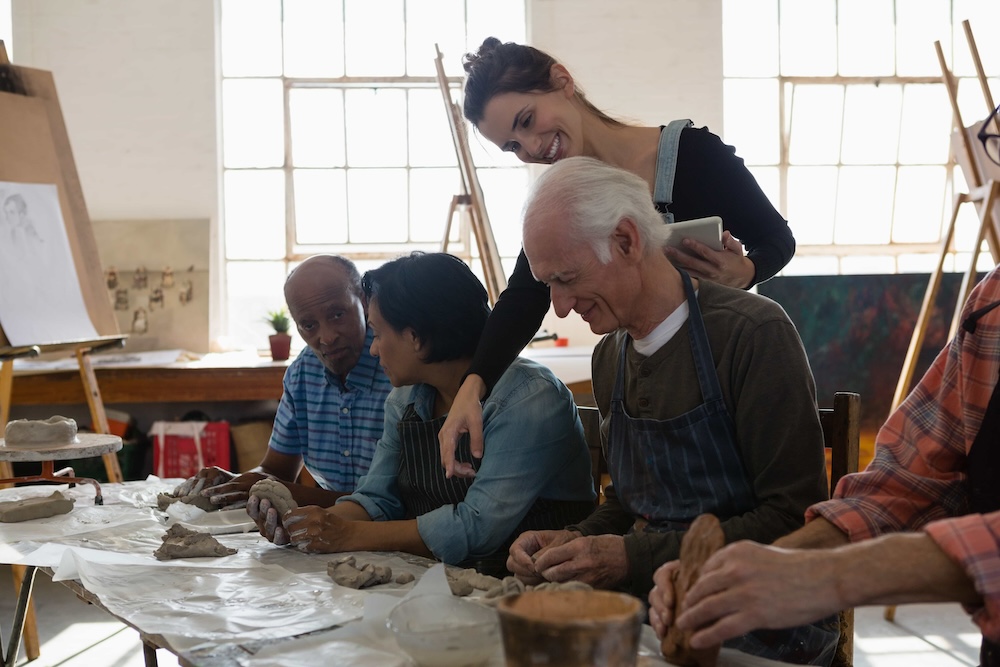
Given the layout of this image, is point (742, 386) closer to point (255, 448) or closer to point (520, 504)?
point (520, 504)

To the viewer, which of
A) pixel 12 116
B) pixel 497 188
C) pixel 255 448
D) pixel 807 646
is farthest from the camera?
pixel 497 188

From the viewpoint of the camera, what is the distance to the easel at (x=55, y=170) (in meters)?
4.23

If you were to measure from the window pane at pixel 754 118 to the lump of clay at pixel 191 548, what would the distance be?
18.5ft

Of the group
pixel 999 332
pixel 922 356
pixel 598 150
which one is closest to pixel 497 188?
pixel 922 356

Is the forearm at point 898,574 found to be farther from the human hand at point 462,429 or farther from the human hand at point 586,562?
the human hand at point 462,429

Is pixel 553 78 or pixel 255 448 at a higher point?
pixel 553 78

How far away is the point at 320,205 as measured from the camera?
658 cm

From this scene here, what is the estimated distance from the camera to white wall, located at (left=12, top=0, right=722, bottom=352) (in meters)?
6.14

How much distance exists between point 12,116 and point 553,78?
3.14 metres

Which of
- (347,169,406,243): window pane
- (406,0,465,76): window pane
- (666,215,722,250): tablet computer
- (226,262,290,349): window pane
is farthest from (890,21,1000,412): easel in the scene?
(226,262,290,349): window pane

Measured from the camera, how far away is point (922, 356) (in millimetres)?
5301

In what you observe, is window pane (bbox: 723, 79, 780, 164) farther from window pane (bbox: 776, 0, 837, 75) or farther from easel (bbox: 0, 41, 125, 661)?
easel (bbox: 0, 41, 125, 661)

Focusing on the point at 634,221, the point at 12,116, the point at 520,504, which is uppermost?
the point at 12,116

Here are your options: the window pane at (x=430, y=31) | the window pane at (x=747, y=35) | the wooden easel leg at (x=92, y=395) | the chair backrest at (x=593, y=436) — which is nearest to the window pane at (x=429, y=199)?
the window pane at (x=430, y=31)
